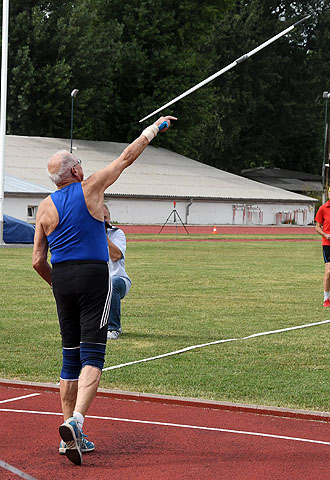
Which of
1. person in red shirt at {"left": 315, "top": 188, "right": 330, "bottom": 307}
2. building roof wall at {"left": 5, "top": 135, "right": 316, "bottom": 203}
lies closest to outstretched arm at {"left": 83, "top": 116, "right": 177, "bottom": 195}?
person in red shirt at {"left": 315, "top": 188, "right": 330, "bottom": 307}

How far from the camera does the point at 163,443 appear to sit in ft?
22.4

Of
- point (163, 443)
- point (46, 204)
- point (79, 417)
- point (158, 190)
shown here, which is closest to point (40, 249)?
point (46, 204)

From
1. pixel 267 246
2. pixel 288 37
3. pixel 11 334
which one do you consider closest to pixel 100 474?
pixel 11 334

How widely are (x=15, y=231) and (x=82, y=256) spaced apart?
28659 millimetres

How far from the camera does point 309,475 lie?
605cm

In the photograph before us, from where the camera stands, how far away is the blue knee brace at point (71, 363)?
6.56 meters

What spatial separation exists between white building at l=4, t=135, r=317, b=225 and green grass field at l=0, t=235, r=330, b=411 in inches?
1297

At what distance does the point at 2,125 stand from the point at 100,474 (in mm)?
26678

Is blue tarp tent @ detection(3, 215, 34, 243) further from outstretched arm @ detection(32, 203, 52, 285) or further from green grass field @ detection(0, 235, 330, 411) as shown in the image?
outstretched arm @ detection(32, 203, 52, 285)

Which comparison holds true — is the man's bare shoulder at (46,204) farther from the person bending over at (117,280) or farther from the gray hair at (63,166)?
the person bending over at (117,280)

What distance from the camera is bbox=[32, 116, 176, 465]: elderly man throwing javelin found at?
6.34 m

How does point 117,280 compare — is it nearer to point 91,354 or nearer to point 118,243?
point 118,243

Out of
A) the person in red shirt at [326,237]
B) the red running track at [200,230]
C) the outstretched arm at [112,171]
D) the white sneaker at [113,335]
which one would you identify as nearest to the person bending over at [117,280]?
the white sneaker at [113,335]

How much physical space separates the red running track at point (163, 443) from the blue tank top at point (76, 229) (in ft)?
4.65
